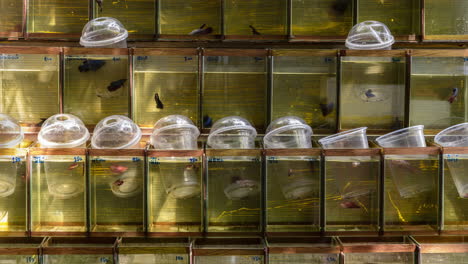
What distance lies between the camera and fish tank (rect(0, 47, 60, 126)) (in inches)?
120

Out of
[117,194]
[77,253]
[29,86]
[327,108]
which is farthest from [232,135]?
[29,86]

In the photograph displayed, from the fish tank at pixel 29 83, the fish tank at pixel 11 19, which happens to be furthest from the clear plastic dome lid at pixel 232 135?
the fish tank at pixel 11 19

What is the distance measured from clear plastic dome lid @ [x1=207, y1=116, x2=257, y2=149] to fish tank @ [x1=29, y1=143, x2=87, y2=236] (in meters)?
0.67

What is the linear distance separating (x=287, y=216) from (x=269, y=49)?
0.89m

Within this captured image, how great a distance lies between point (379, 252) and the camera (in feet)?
9.90

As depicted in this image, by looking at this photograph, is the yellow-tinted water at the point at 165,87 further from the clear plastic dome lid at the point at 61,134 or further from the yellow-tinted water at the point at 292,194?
the yellow-tinted water at the point at 292,194

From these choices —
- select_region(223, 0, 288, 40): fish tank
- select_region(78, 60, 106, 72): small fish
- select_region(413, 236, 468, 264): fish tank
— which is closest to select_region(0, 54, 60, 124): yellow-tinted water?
select_region(78, 60, 106, 72): small fish

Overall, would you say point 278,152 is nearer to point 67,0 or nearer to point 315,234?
point 315,234

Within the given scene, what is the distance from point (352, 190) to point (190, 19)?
4.24 ft

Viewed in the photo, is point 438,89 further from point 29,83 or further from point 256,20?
point 29,83

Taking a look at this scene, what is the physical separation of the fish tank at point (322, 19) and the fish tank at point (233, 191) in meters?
0.76

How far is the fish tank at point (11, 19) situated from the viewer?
10.3 feet

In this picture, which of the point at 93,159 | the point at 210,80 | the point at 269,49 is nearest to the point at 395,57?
the point at 269,49

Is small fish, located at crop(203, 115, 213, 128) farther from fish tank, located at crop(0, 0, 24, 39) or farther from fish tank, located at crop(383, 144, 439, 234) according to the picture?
fish tank, located at crop(0, 0, 24, 39)
